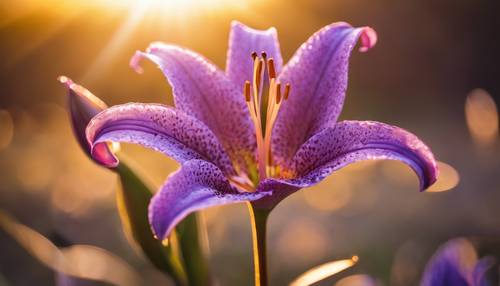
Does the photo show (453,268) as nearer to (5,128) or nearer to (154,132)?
(154,132)

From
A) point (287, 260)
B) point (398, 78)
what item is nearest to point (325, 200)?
point (287, 260)

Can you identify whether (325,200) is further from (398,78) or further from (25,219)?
(398,78)

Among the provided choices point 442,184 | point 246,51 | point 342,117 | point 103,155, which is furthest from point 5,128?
point 103,155

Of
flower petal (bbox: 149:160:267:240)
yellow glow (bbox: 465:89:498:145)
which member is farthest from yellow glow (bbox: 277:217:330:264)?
flower petal (bbox: 149:160:267:240)

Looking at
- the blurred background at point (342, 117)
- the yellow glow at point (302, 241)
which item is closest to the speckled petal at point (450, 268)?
the blurred background at point (342, 117)

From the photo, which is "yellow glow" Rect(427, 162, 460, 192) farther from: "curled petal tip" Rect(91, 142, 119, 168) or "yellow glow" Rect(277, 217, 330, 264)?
"yellow glow" Rect(277, 217, 330, 264)

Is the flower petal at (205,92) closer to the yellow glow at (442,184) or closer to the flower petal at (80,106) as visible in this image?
the flower petal at (80,106)
